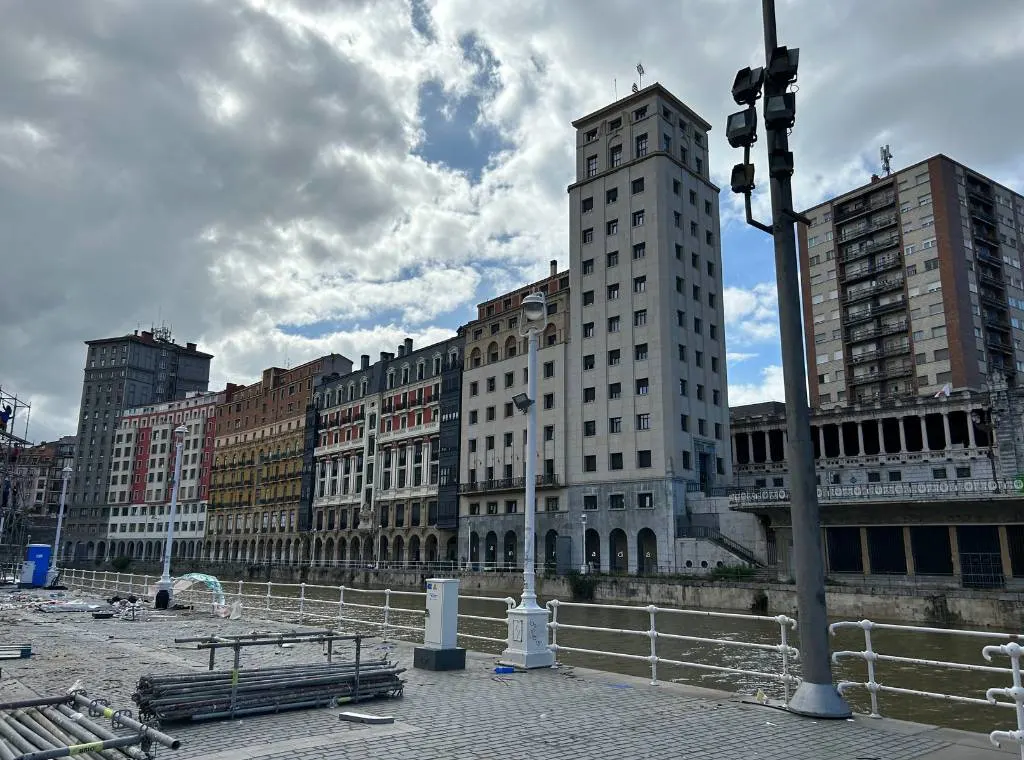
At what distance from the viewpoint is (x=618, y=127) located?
6581 cm

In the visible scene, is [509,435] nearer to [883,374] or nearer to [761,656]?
[883,374]

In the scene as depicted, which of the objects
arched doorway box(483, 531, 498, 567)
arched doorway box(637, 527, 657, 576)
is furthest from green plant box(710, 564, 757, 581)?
arched doorway box(483, 531, 498, 567)

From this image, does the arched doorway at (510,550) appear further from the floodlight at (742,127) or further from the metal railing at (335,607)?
the floodlight at (742,127)

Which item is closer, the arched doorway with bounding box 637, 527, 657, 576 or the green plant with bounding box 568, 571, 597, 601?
the green plant with bounding box 568, 571, 597, 601

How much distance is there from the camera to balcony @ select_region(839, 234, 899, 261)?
74312 millimetres

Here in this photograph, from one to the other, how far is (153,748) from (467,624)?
25816 millimetres

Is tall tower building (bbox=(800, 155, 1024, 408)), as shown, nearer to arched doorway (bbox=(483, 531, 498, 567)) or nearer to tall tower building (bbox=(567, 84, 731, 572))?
tall tower building (bbox=(567, 84, 731, 572))

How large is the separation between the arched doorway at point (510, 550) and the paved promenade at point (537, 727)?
53696 mm

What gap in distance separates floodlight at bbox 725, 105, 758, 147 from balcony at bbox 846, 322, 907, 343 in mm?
71352

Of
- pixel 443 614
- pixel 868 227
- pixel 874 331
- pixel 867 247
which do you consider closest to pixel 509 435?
pixel 874 331

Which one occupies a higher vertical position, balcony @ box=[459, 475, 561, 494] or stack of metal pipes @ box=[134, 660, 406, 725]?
balcony @ box=[459, 475, 561, 494]

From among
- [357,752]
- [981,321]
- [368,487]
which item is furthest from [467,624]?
[981,321]

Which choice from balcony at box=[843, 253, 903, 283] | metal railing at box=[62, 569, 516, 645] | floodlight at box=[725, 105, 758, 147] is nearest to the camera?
floodlight at box=[725, 105, 758, 147]

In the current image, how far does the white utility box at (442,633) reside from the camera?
481 inches
